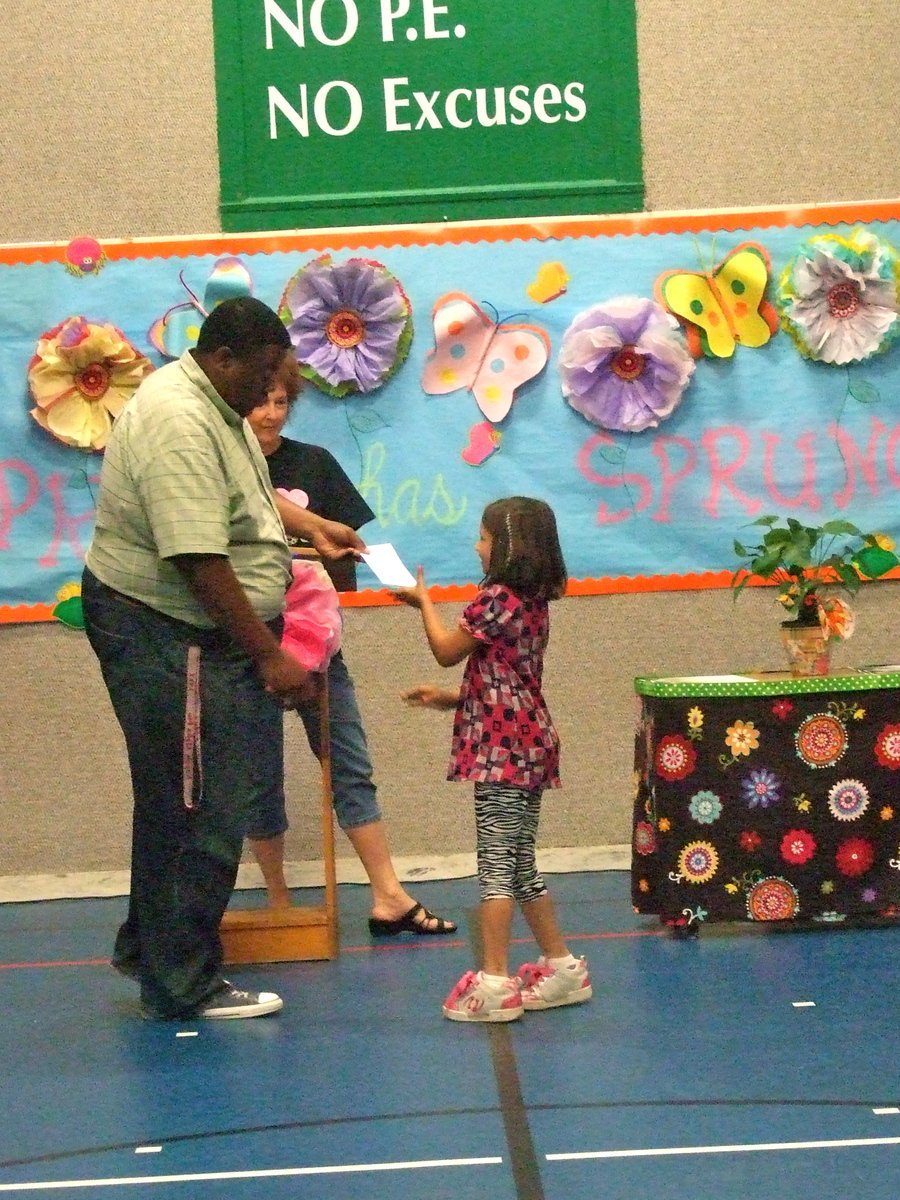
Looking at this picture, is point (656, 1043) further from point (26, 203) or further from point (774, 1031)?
point (26, 203)

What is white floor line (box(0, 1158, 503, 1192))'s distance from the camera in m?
1.98

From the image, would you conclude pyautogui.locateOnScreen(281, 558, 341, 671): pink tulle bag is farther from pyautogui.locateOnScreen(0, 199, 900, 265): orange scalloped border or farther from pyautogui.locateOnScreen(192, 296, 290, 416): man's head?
pyautogui.locateOnScreen(0, 199, 900, 265): orange scalloped border

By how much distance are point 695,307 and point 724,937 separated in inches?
69.5

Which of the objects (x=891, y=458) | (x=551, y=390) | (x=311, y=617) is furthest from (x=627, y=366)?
(x=311, y=617)

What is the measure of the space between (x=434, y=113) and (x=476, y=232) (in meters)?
0.35

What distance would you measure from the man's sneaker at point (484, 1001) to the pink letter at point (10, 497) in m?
2.10

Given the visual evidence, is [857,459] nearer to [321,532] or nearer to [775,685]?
[775,685]

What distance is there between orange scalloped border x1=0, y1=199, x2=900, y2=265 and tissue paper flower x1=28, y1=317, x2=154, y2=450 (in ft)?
0.77

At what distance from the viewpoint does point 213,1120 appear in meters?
2.21

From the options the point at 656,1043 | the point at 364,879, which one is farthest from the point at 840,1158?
the point at 364,879

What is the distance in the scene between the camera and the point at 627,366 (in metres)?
4.16

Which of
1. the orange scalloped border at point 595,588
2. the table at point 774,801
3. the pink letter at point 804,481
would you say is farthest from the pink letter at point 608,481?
the table at point 774,801

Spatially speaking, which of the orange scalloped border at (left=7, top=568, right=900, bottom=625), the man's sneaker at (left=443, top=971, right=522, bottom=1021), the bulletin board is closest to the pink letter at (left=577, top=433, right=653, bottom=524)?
the bulletin board

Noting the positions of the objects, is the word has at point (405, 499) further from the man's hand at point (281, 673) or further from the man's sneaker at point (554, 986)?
the man's sneaker at point (554, 986)
